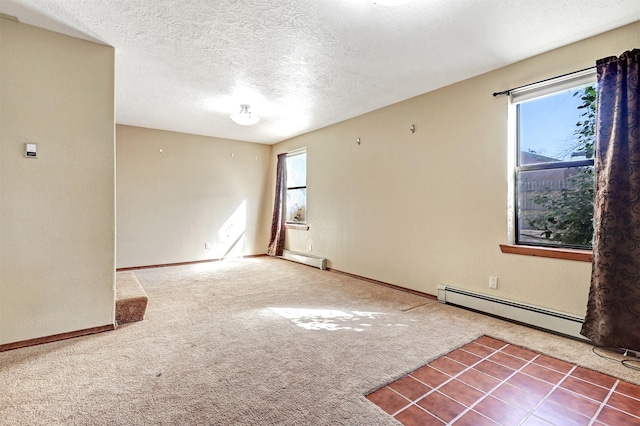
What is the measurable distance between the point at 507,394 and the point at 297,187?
16.4ft

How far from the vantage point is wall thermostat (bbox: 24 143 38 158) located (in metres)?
2.40

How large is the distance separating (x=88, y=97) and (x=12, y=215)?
110 centimetres

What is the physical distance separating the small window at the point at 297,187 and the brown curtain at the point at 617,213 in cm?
435

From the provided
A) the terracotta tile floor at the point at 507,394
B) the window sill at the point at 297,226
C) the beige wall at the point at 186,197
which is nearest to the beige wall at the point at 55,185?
the terracotta tile floor at the point at 507,394

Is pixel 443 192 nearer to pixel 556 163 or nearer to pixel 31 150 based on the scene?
pixel 556 163

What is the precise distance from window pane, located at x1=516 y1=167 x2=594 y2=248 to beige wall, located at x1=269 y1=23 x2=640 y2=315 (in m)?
0.20

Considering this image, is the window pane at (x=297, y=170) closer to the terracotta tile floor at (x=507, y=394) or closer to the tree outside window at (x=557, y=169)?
the tree outside window at (x=557, y=169)

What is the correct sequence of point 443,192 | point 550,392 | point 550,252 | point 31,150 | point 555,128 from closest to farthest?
point 550,392
point 31,150
point 550,252
point 555,128
point 443,192

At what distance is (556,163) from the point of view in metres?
2.81

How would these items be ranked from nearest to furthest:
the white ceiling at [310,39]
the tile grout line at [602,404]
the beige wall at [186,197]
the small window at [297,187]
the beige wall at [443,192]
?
the tile grout line at [602,404] < the white ceiling at [310,39] < the beige wall at [443,192] < the beige wall at [186,197] < the small window at [297,187]

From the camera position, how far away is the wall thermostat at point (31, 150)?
240cm

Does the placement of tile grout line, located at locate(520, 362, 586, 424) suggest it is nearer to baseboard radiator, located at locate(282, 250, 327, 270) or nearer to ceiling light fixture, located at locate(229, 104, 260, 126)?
baseboard radiator, located at locate(282, 250, 327, 270)

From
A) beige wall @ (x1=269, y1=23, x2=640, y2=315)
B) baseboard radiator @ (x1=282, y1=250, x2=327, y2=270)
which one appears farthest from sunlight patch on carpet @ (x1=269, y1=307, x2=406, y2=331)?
baseboard radiator @ (x1=282, y1=250, x2=327, y2=270)

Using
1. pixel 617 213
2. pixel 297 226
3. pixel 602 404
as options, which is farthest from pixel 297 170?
pixel 602 404
